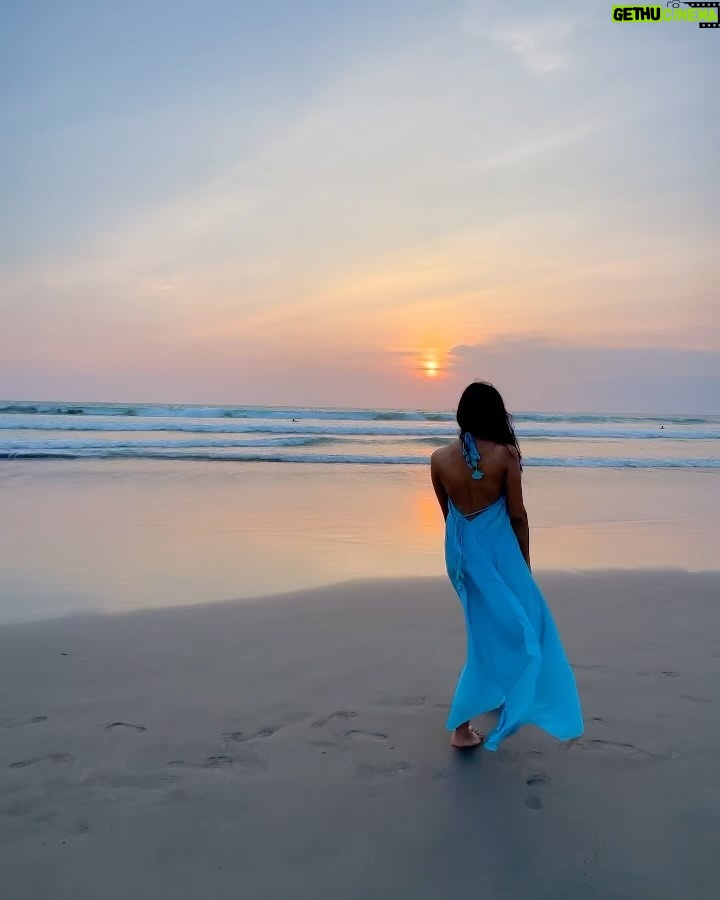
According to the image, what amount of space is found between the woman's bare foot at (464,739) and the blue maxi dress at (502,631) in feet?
0.23

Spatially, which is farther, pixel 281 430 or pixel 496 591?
pixel 281 430

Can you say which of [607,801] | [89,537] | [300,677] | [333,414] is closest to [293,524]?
[89,537]

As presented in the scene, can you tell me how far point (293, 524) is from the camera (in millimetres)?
9109

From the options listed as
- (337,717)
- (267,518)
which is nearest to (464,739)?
(337,717)

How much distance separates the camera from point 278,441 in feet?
79.1

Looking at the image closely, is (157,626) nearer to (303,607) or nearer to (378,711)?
(303,607)

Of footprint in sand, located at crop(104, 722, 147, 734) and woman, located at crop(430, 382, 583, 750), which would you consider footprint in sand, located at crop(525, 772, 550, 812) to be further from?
footprint in sand, located at crop(104, 722, 147, 734)

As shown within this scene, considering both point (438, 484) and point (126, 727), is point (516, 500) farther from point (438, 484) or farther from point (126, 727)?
point (126, 727)

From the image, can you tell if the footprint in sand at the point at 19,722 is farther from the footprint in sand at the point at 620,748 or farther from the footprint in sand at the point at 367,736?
the footprint in sand at the point at 620,748

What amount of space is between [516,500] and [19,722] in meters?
2.70

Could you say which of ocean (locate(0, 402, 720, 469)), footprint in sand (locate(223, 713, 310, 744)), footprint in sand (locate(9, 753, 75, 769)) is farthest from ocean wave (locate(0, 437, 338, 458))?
footprint in sand (locate(223, 713, 310, 744))

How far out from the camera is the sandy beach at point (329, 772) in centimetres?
252

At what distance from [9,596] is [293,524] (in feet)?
12.7

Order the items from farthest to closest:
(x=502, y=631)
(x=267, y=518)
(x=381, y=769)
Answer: (x=267, y=518), (x=502, y=631), (x=381, y=769)
